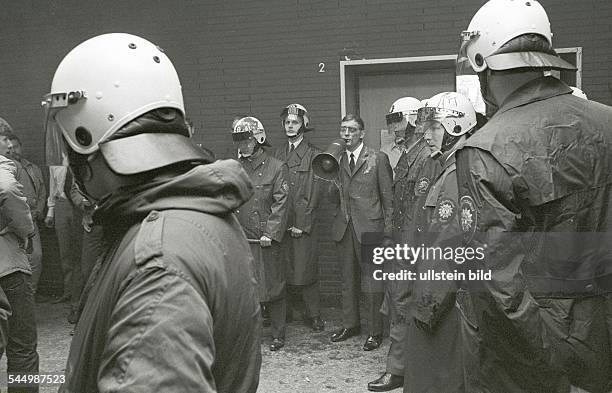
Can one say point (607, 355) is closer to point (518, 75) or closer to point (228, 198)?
point (518, 75)

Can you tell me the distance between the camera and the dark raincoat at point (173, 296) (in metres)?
1.20

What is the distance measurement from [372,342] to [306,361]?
707 mm

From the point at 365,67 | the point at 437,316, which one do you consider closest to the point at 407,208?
the point at 437,316

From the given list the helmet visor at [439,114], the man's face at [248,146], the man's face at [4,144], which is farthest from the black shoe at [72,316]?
the helmet visor at [439,114]

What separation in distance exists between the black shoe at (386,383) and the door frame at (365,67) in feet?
11.3

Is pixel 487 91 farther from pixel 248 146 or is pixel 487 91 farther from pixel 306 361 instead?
pixel 248 146

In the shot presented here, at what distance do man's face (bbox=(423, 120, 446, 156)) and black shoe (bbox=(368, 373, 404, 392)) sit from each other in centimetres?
189

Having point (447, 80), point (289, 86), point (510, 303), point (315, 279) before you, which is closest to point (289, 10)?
point (289, 86)

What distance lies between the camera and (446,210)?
10.7 ft

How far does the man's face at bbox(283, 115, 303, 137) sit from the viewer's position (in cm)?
721

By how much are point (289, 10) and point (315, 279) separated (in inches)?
127

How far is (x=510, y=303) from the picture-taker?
227 centimetres

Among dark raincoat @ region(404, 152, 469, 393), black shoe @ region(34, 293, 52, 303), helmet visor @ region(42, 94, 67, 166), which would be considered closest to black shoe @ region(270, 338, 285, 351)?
dark raincoat @ region(404, 152, 469, 393)

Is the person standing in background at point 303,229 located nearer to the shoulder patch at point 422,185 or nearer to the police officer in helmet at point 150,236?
the shoulder patch at point 422,185
